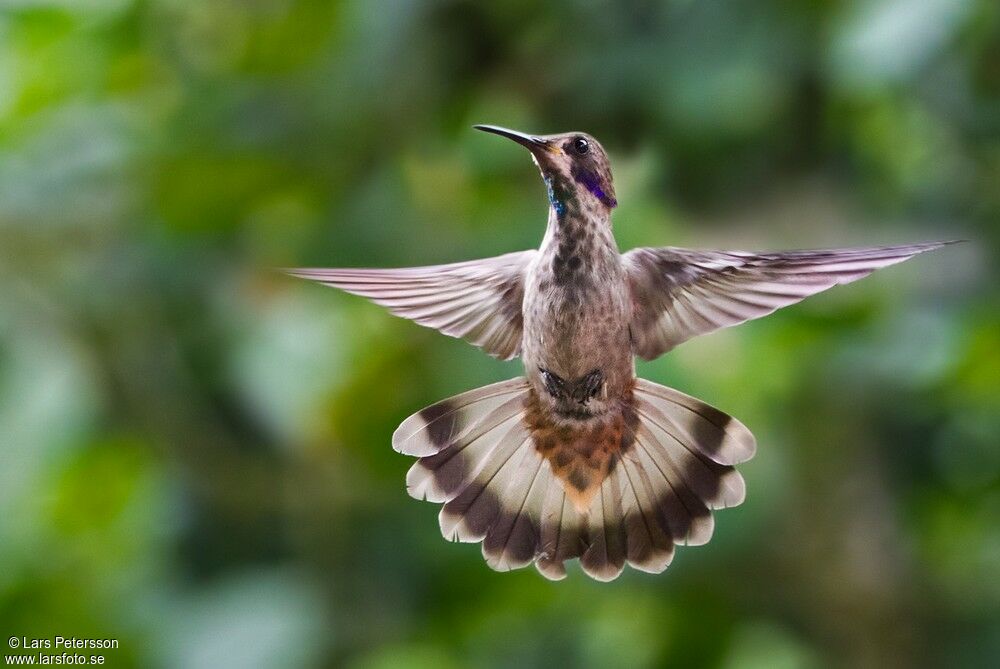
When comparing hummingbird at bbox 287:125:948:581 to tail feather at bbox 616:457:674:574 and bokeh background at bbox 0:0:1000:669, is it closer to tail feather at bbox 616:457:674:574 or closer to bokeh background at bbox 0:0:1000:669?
tail feather at bbox 616:457:674:574

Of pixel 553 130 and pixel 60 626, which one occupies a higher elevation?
pixel 553 130

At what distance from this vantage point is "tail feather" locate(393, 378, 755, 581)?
1.07m

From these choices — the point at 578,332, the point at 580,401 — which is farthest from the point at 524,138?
the point at 580,401

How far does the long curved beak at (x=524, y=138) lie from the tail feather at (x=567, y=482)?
0.26 metres

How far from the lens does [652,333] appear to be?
3.59ft

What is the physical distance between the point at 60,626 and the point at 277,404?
2.07ft

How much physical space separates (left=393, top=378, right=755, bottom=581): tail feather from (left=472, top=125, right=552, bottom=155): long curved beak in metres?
0.26

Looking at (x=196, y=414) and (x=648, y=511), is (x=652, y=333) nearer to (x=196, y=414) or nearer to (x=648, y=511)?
(x=648, y=511)

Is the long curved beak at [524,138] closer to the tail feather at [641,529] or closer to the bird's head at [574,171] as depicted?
the bird's head at [574,171]

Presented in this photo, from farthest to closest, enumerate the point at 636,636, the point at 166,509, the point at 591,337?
the point at 636,636 → the point at 166,509 → the point at 591,337

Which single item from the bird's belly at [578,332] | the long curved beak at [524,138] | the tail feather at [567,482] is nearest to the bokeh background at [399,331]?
the tail feather at [567,482]

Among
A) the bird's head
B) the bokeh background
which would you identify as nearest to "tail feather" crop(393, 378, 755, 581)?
the bird's head

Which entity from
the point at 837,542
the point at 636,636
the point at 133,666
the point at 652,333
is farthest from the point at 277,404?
the point at 652,333

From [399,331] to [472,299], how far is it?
1228mm
